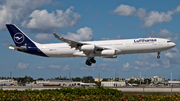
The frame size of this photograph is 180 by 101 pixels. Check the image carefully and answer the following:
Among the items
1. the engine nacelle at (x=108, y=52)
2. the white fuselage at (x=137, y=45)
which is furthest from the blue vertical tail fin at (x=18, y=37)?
the engine nacelle at (x=108, y=52)

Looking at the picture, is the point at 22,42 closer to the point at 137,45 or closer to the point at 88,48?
the point at 88,48

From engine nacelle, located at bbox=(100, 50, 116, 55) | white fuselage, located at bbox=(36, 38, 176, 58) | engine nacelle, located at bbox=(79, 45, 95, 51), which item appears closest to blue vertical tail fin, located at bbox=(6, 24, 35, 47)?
engine nacelle, located at bbox=(79, 45, 95, 51)

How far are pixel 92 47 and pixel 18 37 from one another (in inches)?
880

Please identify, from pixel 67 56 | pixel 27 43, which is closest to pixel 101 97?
pixel 67 56

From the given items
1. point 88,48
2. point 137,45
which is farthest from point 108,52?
point 137,45

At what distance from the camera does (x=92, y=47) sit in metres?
51.6

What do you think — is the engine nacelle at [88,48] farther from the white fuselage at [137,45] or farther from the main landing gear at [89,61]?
the main landing gear at [89,61]

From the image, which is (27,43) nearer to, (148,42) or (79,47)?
(79,47)

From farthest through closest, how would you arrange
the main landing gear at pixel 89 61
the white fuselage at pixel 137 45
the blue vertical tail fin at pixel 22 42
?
the blue vertical tail fin at pixel 22 42 → the main landing gear at pixel 89 61 → the white fuselage at pixel 137 45

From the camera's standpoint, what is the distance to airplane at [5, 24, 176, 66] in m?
50.7

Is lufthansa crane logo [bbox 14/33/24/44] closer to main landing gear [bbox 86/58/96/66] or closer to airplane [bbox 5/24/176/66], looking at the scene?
airplane [bbox 5/24/176/66]

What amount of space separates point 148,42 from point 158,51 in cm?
337

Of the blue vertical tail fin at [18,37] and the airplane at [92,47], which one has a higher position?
the blue vertical tail fin at [18,37]

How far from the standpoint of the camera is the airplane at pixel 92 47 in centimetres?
5066
